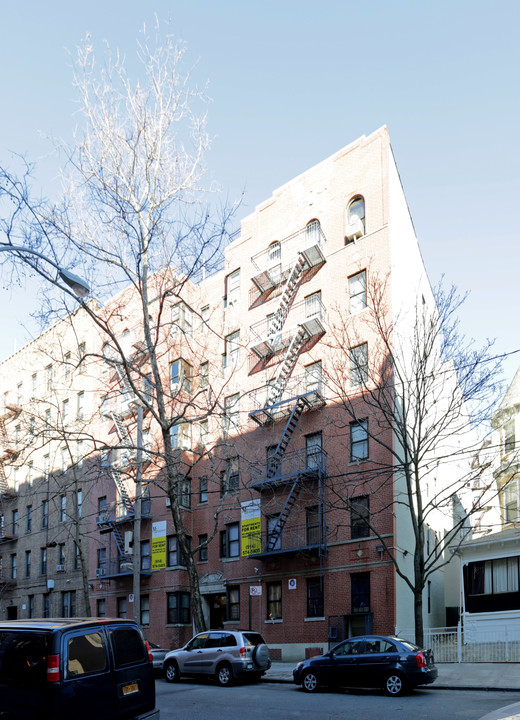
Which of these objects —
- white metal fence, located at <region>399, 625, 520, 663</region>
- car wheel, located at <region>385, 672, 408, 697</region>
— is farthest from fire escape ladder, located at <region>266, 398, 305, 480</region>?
car wheel, located at <region>385, 672, 408, 697</region>

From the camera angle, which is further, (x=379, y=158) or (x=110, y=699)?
(x=379, y=158)

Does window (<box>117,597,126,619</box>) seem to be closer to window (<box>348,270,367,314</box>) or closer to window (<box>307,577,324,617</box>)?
window (<box>307,577,324,617</box>)

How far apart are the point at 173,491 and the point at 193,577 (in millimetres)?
2824

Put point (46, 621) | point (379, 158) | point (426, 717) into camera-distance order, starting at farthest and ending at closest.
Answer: point (379, 158)
point (426, 717)
point (46, 621)

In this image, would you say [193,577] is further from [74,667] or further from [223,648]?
[74,667]

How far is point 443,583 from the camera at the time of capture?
34750mm

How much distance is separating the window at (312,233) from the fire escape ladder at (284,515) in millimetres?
11158

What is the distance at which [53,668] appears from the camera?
7820 millimetres

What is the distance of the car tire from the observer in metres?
19.4

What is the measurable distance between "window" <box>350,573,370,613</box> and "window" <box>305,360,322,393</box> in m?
7.83

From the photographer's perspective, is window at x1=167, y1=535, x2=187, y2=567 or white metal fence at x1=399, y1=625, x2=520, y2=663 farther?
window at x1=167, y1=535, x2=187, y2=567

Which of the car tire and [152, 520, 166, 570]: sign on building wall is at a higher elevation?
[152, 520, 166, 570]: sign on building wall

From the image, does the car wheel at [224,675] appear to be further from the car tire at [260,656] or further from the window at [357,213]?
the window at [357,213]

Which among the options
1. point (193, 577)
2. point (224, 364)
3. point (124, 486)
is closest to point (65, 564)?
point (124, 486)
